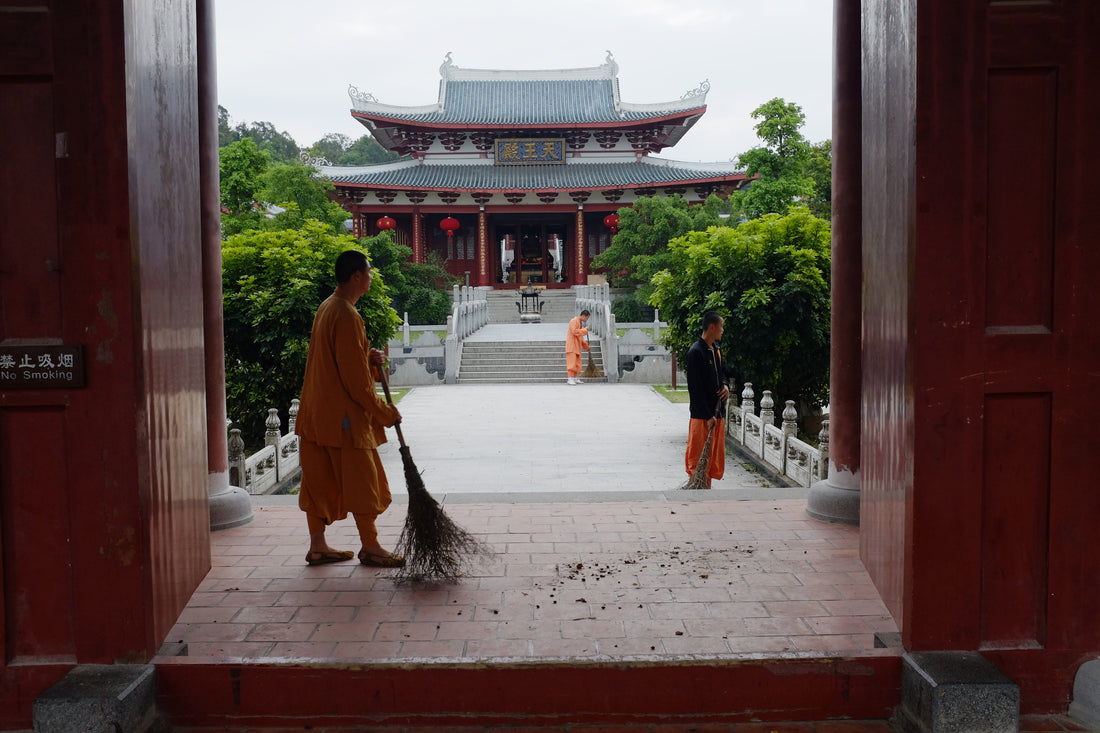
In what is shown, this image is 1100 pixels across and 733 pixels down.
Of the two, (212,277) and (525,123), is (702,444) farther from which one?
(525,123)

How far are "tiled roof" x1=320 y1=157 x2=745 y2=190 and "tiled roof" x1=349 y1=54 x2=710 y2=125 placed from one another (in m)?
1.64

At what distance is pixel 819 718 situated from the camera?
9.34 ft

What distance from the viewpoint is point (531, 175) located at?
30.5 meters

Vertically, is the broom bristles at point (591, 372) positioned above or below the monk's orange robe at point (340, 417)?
below

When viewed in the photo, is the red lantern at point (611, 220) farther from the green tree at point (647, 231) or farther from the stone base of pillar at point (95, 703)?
the stone base of pillar at point (95, 703)

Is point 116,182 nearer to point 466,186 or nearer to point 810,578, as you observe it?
point 810,578

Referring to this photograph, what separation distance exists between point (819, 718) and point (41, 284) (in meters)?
2.80

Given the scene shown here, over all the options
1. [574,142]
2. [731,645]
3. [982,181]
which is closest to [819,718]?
[731,645]

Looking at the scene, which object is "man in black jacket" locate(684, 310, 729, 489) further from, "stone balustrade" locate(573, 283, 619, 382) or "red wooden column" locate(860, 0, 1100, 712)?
"stone balustrade" locate(573, 283, 619, 382)

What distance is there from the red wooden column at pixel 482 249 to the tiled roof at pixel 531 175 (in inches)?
48.3

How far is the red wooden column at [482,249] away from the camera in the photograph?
3019 centimetres

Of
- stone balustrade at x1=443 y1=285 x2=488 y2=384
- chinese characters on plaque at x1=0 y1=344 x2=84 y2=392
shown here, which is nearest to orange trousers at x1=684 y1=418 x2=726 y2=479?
chinese characters on plaque at x1=0 y1=344 x2=84 y2=392

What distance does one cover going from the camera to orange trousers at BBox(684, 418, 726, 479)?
655 cm

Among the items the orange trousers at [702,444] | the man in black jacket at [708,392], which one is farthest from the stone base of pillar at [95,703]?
the orange trousers at [702,444]
